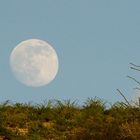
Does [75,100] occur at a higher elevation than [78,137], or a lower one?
higher

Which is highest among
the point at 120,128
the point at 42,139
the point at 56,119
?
the point at 56,119

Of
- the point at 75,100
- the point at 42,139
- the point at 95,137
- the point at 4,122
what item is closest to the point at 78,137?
the point at 95,137

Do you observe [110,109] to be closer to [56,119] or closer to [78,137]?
[56,119]

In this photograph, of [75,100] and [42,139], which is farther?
[75,100]

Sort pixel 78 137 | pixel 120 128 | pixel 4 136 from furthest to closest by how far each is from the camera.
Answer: pixel 4 136 → pixel 78 137 → pixel 120 128

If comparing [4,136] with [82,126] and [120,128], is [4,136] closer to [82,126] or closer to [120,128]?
[82,126]

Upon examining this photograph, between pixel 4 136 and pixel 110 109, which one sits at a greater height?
Answer: pixel 110 109

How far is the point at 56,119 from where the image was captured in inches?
685

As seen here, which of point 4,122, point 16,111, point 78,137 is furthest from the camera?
point 16,111

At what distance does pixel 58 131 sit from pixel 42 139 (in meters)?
1.10

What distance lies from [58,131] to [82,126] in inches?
146

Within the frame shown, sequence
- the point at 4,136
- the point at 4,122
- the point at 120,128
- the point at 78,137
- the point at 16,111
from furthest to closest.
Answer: the point at 16,111, the point at 4,122, the point at 4,136, the point at 78,137, the point at 120,128

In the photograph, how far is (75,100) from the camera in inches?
710

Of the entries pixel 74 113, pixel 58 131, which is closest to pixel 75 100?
pixel 74 113
